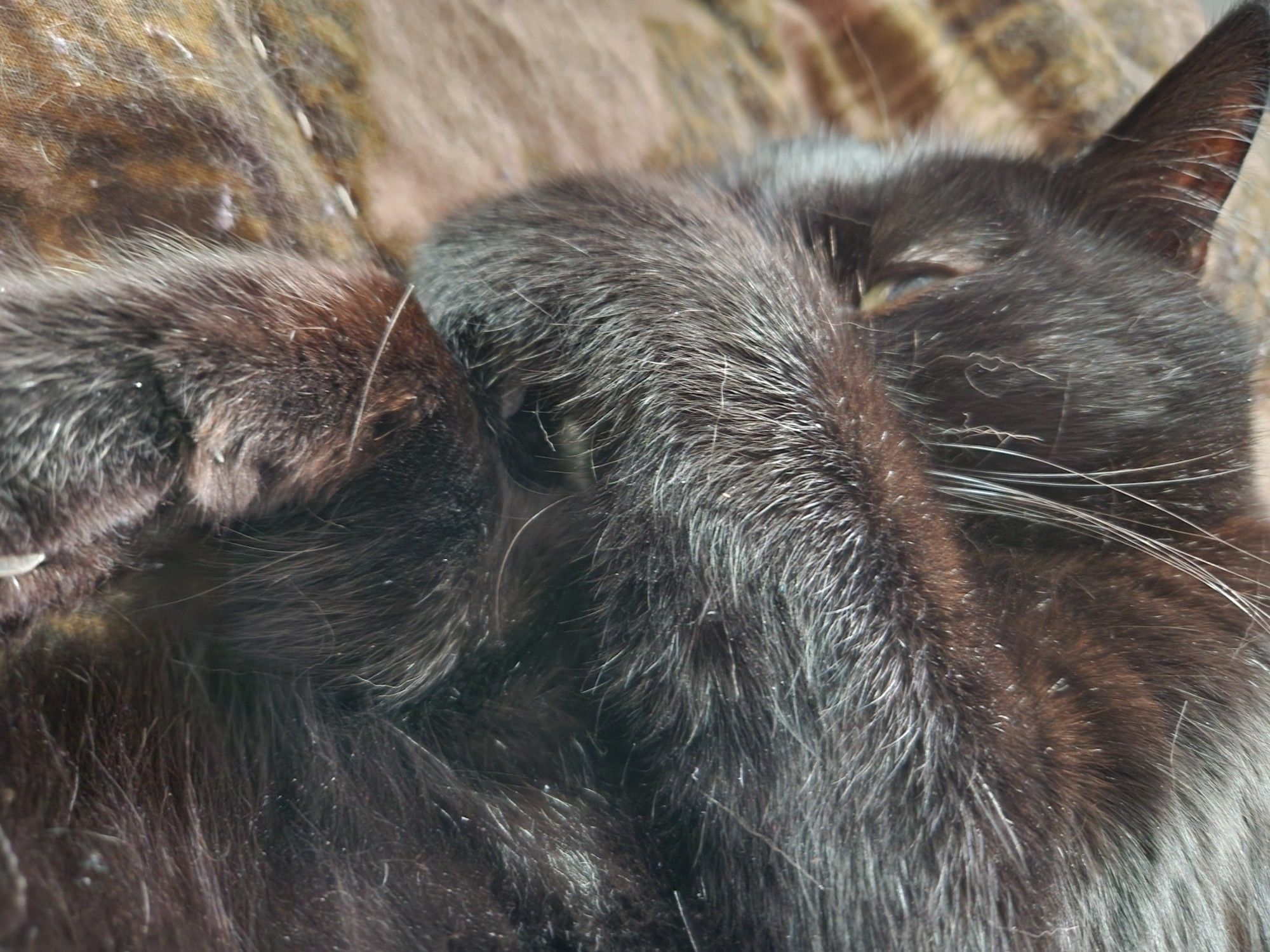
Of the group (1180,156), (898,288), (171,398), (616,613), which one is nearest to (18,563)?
(171,398)

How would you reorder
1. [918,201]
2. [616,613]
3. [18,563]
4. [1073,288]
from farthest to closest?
[918,201]
[1073,288]
[616,613]
[18,563]

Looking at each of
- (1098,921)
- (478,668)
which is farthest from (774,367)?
(1098,921)

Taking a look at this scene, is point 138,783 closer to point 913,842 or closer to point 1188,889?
point 913,842

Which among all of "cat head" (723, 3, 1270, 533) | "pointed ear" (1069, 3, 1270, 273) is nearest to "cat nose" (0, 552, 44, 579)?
"cat head" (723, 3, 1270, 533)

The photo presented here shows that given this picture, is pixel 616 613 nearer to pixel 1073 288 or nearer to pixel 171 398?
pixel 171 398

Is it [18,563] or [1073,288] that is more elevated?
[18,563]

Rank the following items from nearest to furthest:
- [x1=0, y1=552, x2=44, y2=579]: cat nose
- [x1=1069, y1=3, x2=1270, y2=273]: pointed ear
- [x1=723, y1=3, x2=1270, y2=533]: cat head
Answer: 1. [x1=0, y1=552, x2=44, y2=579]: cat nose
2. [x1=723, y1=3, x2=1270, y2=533]: cat head
3. [x1=1069, y1=3, x2=1270, y2=273]: pointed ear

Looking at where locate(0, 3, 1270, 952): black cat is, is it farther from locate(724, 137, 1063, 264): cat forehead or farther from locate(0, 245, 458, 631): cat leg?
locate(724, 137, 1063, 264): cat forehead
